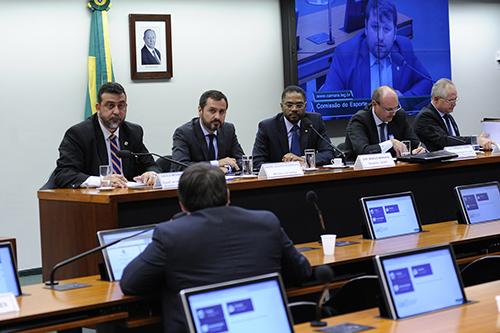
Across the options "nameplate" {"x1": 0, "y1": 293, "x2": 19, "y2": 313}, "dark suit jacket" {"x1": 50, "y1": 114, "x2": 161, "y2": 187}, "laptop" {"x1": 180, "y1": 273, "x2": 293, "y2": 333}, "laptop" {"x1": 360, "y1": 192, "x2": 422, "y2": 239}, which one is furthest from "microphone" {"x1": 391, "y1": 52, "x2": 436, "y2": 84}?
"laptop" {"x1": 180, "y1": 273, "x2": 293, "y2": 333}

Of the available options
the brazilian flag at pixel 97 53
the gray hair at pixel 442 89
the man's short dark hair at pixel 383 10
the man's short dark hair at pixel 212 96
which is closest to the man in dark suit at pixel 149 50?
the brazilian flag at pixel 97 53

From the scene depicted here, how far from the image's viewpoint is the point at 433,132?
7.64 m

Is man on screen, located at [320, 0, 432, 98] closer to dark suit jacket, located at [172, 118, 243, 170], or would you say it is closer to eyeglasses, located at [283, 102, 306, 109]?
eyeglasses, located at [283, 102, 306, 109]

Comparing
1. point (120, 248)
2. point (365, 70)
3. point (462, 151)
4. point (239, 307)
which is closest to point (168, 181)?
point (120, 248)

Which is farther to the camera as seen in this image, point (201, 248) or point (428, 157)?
point (428, 157)

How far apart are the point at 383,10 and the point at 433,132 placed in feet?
7.89

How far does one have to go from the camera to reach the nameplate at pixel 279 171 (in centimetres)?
585

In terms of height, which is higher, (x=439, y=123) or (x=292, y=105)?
(x=292, y=105)

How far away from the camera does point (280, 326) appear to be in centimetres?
306

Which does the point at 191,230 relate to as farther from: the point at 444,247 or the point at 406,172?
the point at 406,172

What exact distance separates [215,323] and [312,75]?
6421 mm

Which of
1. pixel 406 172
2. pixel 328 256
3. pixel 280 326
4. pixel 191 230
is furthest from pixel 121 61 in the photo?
pixel 280 326

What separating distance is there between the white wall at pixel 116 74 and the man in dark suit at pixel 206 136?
1.73m

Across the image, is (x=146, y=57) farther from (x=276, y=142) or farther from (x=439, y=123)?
(x=439, y=123)
